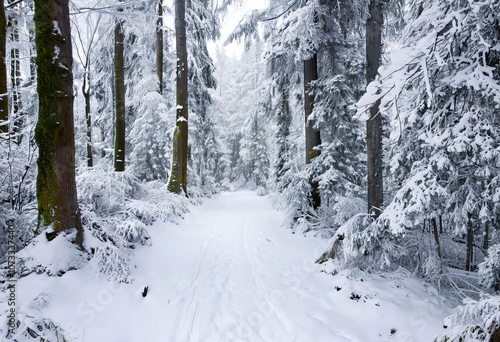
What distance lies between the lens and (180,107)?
1144 centimetres

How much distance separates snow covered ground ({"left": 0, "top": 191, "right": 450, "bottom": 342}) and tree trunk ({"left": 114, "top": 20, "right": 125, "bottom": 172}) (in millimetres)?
4770

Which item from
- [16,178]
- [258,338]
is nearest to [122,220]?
A: [16,178]

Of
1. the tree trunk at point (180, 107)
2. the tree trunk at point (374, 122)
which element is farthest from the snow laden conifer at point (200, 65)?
the tree trunk at point (374, 122)

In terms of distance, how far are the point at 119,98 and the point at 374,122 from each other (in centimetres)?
829

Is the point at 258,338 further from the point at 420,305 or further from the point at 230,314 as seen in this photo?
the point at 420,305

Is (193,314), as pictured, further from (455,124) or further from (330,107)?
(330,107)

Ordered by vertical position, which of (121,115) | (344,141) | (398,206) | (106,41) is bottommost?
(398,206)

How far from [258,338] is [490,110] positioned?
4.37 metres

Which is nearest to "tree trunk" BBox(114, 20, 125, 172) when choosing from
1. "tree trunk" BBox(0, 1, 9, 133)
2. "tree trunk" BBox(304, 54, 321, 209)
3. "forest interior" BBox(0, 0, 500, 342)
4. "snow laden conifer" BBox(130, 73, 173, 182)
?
"forest interior" BBox(0, 0, 500, 342)

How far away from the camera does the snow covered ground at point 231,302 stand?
3.29m

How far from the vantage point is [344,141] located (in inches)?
334

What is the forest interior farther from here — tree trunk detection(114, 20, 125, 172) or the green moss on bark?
the green moss on bark

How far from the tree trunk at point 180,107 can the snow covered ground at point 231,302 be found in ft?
18.6

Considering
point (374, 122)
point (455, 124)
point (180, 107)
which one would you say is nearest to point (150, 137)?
point (180, 107)
